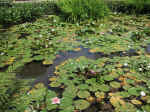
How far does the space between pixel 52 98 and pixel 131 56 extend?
1534 millimetres

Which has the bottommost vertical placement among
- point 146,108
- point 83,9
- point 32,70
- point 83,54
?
point 146,108

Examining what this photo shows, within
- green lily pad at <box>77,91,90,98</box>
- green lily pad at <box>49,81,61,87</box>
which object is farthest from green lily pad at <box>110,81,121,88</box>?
green lily pad at <box>49,81,61,87</box>

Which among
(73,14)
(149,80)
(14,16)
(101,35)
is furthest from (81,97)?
(14,16)

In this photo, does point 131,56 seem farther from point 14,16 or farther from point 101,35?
point 14,16

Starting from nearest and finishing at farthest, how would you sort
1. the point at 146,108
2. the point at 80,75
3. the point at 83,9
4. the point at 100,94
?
the point at 146,108
the point at 100,94
the point at 80,75
the point at 83,9

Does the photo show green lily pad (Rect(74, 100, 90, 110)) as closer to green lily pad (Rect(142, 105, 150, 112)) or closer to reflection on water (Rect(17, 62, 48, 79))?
green lily pad (Rect(142, 105, 150, 112))

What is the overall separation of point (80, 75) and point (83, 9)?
9.12ft

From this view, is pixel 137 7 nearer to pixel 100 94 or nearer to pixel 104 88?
pixel 104 88

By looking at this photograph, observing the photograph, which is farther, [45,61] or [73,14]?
[73,14]

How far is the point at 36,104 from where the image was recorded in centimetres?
158

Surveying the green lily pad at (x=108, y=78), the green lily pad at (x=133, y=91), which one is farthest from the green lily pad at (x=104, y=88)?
the green lily pad at (x=133, y=91)

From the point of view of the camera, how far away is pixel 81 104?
1.60m

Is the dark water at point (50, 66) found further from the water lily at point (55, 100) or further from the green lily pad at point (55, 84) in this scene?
the water lily at point (55, 100)

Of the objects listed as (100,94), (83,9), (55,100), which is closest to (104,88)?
(100,94)
